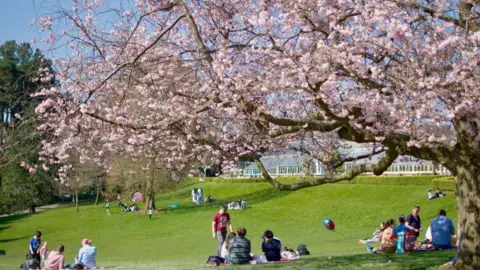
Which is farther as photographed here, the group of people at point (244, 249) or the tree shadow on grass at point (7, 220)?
the tree shadow on grass at point (7, 220)

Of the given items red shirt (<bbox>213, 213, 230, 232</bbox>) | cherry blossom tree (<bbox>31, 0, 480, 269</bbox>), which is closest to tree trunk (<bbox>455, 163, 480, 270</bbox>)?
cherry blossom tree (<bbox>31, 0, 480, 269</bbox>)

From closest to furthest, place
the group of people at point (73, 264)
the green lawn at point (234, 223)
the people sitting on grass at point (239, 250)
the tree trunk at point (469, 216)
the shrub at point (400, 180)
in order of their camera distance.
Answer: the tree trunk at point (469, 216), the people sitting on grass at point (239, 250), the group of people at point (73, 264), the green lawn at point (234, 223), the shrub at point (400, 180)

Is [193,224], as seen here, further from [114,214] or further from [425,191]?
[425,191]

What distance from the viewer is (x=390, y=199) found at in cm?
3850

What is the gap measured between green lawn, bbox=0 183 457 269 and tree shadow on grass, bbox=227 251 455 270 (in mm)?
7838

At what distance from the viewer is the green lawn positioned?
26.8 metres

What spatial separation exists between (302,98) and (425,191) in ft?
98.4

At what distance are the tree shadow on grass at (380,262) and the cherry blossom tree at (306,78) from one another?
174 cm

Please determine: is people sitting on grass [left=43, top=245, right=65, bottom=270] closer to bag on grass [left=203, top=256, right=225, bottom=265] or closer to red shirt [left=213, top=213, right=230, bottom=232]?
bag on grass [left=203, top=256, right=225, bottom=265]

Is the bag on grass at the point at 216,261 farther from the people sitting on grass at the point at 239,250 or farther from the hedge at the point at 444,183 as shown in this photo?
the hedge at the point at 444,183

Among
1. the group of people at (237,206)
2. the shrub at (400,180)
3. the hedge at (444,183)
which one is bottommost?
the group of people at (237,206)

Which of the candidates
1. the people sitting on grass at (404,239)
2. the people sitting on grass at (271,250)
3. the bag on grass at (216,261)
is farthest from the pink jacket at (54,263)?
the people sitting on grass at (404,239)

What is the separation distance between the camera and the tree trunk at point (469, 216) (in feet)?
32.1

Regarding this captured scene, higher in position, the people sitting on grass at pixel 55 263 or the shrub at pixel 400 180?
the shrub at pixel 400 180
